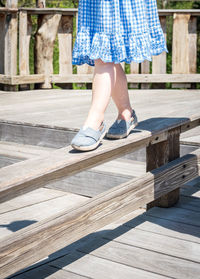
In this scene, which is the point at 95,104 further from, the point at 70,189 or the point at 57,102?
the point at 57,102

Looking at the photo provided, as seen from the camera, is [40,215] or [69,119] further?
[69,119]

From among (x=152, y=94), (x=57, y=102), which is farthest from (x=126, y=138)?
(x=152, y=94)

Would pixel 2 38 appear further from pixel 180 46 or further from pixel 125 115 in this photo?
pixel 125 115

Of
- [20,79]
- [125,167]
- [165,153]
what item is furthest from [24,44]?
[165,153]

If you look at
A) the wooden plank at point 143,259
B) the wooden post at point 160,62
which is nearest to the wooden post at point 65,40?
the wooden post at point 160,62

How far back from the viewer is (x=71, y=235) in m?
2.00

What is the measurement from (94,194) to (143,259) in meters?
1.41

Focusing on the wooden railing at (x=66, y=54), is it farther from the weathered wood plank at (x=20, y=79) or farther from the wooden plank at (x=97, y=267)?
the wooden plank at (x=97, y=267)

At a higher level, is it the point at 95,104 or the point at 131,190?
the point at 95,104

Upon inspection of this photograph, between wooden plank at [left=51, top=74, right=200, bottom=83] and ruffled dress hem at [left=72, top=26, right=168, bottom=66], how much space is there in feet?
13.6

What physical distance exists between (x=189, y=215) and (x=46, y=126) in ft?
4.94

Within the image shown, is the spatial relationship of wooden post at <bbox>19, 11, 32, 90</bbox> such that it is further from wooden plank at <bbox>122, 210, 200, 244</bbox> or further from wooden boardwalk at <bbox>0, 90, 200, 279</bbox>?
wooden plank at <bbox>122, 210, 200, 244</bbox>

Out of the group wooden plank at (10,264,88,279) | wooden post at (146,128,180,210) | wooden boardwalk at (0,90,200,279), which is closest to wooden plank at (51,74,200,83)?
wooden boardwalk at (0,90,200,279)

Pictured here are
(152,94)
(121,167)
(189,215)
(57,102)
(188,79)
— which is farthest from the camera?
(188,79)
